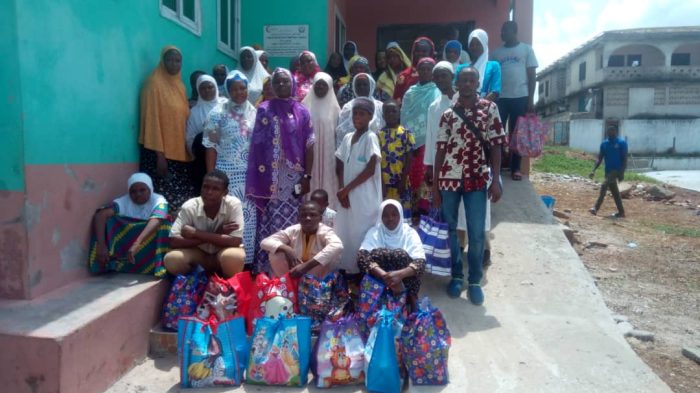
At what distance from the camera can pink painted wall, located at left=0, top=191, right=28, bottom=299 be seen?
3.33 meters

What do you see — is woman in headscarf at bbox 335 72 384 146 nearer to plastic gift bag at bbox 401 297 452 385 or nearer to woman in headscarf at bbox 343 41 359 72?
plastic gift bag at bbox 401 297 452 385

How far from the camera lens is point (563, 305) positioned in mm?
4453

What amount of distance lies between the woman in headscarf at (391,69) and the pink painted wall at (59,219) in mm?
3096

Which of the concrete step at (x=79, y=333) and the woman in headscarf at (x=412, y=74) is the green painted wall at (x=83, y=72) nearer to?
the concrete step at (x=79, y=333)

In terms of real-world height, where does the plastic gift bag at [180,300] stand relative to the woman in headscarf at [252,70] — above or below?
below

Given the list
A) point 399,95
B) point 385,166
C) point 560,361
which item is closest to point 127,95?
point 385,166

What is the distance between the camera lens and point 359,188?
437 cm

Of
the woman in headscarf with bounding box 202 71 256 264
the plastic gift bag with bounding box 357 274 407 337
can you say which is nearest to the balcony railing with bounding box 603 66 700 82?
the woman in headscarf with bounding box 202 71 256 264

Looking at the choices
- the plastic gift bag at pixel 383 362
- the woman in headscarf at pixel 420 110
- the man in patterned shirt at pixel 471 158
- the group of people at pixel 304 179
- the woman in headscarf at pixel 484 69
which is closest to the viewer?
the plastic gift bag at pixel 383 362

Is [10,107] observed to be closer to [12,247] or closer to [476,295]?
[12,247]

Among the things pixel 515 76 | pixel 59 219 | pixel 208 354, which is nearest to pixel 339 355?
pixel 208 354

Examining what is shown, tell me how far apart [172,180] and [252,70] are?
1789mm

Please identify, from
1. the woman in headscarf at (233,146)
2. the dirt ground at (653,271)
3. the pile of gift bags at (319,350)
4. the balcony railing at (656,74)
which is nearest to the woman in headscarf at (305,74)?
the woman in headscarf at (233,146)

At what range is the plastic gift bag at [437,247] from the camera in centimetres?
444
